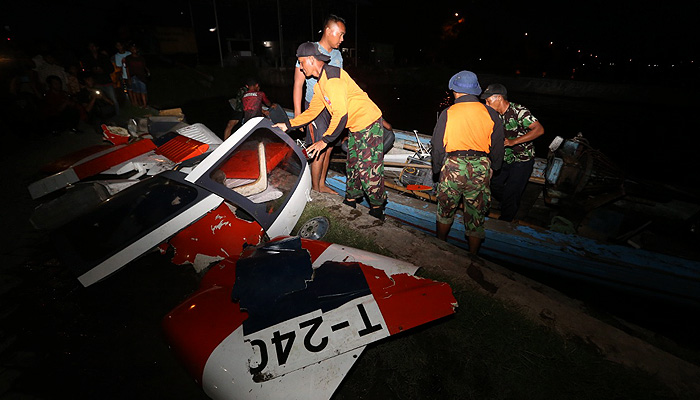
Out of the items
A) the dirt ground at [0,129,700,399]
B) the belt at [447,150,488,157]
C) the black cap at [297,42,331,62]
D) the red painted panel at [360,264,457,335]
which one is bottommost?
the dirt ground at [0,129,700,399]

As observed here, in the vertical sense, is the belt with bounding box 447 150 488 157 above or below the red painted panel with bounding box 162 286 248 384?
above

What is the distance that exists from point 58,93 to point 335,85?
358 inches

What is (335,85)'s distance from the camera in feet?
10.7

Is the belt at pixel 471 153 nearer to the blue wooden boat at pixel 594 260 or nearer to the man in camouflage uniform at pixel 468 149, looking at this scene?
the man in camouflage uniform at pixel 468 149

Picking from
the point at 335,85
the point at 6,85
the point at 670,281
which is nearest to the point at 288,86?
the point at 6,85

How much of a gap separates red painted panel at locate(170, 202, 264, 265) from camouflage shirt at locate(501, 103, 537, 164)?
4019 mm

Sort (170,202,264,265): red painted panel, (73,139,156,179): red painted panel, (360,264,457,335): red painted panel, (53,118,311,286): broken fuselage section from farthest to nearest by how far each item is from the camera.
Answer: (73,139,156,179): red painted panel
(170,202,264,265): red painted panel
(53,118,311,286): broken fuselage section
(360,264,457,335): red painted panel

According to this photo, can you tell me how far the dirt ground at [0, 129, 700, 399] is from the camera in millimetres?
2197

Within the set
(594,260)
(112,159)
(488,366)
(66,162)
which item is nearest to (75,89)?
(66,162)

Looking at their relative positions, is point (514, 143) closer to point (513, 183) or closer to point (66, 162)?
point (513, 183)

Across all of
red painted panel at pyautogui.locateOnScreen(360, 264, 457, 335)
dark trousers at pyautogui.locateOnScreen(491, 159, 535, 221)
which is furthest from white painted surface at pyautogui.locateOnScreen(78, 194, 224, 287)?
dark trousers at pyautogui.locateOnScreen(491, 159, 535, 221)

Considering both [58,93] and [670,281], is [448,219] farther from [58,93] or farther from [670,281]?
[58,93]

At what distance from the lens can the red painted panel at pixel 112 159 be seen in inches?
166

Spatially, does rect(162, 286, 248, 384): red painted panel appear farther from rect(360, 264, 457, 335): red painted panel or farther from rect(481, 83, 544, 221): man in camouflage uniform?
rect(481, 83, 544, 221): man in camouflage uniform
